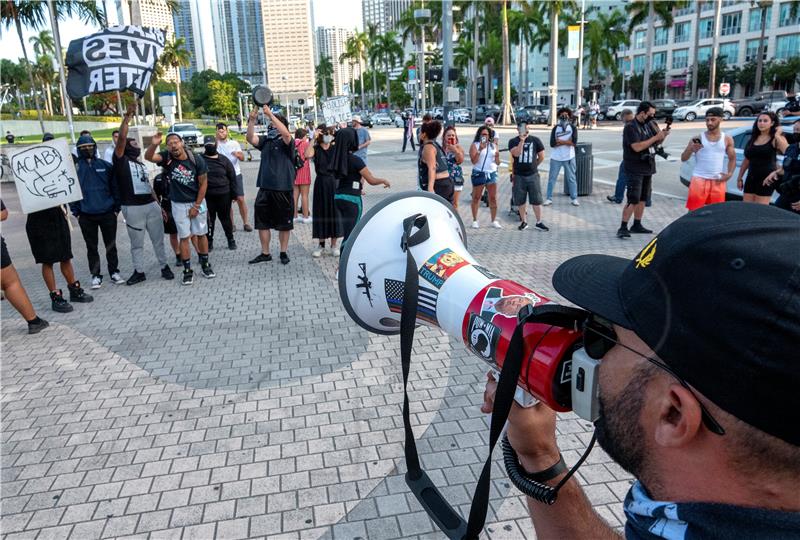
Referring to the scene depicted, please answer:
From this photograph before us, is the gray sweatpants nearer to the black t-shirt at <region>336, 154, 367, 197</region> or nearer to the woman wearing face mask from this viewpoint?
the woman wearing face mask

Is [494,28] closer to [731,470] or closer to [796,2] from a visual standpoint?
[796,2]

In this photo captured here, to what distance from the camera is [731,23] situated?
59.8 metres

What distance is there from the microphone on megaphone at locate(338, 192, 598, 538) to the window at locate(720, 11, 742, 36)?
A: 234 feet

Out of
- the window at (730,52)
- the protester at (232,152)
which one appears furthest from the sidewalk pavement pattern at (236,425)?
the window at (730,52)

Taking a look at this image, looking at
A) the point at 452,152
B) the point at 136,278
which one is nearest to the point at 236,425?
the point at 136,278

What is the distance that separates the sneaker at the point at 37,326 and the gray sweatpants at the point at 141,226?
1576 mm

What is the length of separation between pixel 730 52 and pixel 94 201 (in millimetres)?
70079

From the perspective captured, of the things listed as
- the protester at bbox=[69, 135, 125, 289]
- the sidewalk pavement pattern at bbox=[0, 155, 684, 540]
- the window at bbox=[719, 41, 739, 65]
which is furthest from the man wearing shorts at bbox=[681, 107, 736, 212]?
the window at bbox=[719, 41, 739, 65]

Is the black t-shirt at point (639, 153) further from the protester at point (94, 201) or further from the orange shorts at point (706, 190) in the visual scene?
the protester at point (94, 201)

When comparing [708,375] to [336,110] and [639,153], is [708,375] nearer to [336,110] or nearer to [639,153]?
[639,153]

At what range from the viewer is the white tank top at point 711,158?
7312mm

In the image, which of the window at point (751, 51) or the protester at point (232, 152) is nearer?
the protester at point (232, 152)

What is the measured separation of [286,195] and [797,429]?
717cm

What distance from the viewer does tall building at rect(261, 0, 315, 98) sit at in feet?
296
